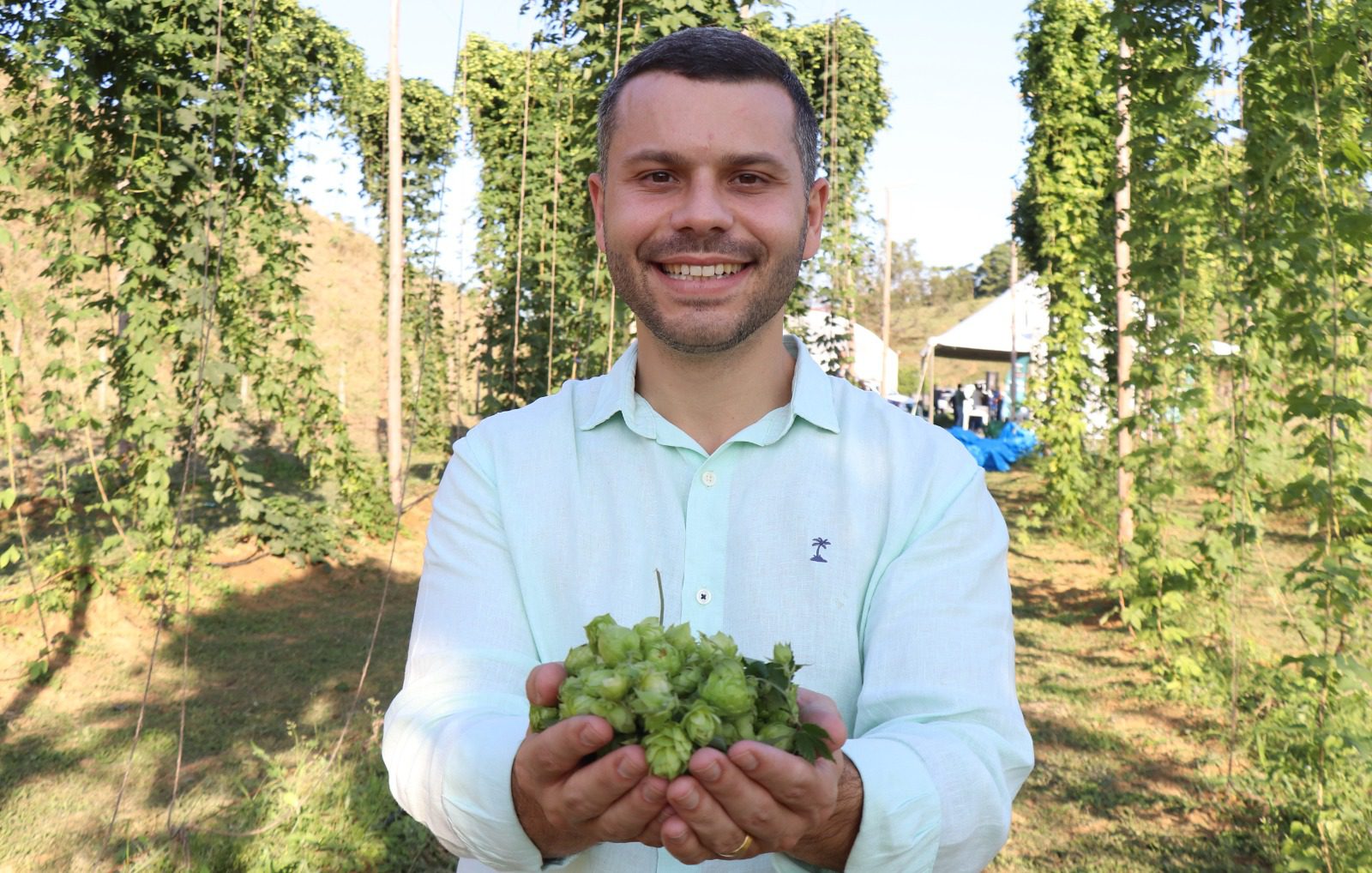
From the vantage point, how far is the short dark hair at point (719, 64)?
5.19ft

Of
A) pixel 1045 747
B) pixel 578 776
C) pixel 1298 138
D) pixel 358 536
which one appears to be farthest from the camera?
pixel 358 536

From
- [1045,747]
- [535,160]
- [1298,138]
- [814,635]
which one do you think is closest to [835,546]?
[814,635]

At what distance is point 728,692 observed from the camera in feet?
3.83

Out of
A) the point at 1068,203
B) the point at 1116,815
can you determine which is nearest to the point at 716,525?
the point at 1116,815

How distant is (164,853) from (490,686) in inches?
107

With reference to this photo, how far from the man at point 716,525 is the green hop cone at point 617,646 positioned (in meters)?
0.20

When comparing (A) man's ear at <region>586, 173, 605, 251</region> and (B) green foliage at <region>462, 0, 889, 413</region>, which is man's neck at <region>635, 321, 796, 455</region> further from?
(B) green foliage at <region>462, 0, 889, 413</region>

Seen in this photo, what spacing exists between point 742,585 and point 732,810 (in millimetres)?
479

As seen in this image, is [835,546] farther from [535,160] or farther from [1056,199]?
[535,160]

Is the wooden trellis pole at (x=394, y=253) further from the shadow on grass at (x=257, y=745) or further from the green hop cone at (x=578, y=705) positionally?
the green hop cone at (x=578, y=705)

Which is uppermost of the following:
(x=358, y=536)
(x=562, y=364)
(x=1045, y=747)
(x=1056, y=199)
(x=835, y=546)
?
(x=1056, y=199)

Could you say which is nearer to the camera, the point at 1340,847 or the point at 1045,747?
the point at 1340,847

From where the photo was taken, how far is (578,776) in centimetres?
117

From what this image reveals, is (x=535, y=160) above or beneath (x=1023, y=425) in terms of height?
above
